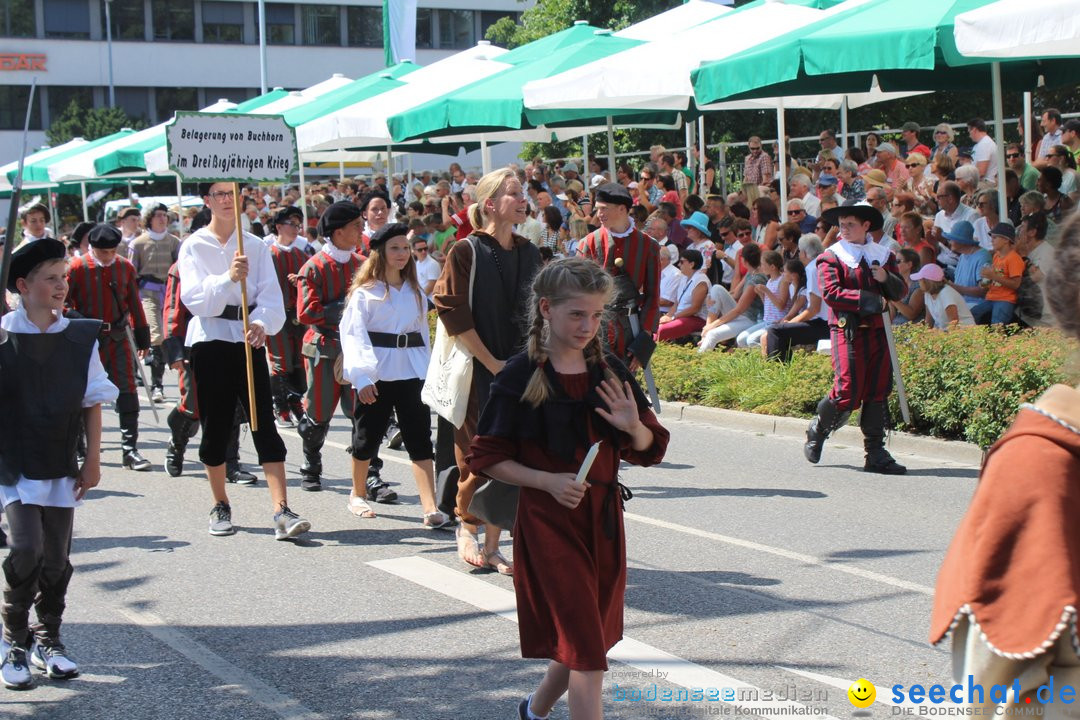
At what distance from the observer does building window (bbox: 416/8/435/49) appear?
62.5 meters

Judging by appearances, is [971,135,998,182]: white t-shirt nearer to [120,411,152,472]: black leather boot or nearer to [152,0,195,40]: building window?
[120,411,152,472]: black leather boot

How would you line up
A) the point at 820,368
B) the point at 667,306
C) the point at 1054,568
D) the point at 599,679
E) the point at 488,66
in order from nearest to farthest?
the point at 1054,568 < the point at 599,679 < the point at 820,368 < the point at 667,306 < the point at 488,66

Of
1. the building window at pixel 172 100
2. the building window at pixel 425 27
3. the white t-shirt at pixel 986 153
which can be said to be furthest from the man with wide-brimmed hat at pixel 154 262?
the building window at pixel 425 27

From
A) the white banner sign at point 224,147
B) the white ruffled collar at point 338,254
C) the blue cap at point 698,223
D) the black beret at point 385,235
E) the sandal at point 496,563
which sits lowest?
the sandal at point 496,563

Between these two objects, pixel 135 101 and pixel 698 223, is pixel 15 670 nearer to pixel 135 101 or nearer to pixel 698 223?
pixel 698 223

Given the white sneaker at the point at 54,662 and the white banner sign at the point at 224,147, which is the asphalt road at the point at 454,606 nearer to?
the white sneaker at the point at 54,662

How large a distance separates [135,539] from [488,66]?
1237 centimetres

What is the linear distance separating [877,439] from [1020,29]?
9.81ft

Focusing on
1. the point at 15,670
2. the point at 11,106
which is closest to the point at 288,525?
the point at 15,670

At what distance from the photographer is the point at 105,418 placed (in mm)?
13516

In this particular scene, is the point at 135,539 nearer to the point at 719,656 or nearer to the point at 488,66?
the point at 719,656

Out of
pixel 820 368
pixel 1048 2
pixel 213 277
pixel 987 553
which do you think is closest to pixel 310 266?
pixel 213 277

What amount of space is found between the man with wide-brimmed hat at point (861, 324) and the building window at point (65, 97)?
2119 inches

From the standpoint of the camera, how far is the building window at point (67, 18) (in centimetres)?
5731
